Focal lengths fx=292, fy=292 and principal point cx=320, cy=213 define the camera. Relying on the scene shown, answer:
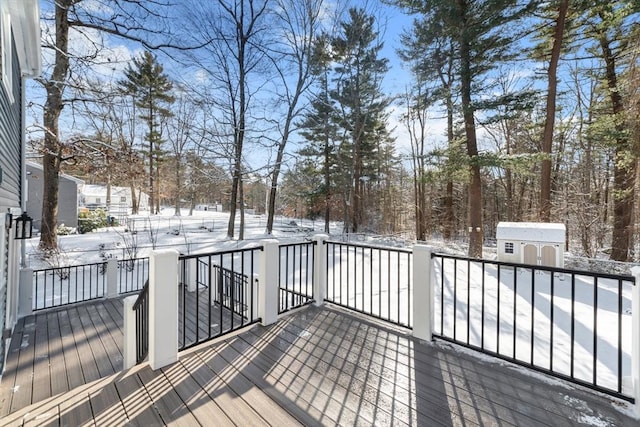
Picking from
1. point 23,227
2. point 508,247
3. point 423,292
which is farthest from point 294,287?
point 508,247

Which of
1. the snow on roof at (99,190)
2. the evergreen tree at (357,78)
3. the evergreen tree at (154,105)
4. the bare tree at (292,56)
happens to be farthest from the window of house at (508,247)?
the snow on roof at (99,190)

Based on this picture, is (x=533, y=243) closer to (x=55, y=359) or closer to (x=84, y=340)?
(x=84, y=340)

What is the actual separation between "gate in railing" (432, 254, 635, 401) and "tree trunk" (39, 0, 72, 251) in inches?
378

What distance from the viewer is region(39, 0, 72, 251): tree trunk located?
7285 mm

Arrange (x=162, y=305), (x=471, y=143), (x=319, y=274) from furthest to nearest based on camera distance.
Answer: (x=471, y=143), (x=319, y=274), (x=162, y=305)

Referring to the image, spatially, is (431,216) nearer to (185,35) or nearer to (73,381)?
(185,35)

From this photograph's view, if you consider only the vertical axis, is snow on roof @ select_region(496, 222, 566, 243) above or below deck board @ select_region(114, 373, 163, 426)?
above

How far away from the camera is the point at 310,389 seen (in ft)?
6.79

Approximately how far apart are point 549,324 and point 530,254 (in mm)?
4194

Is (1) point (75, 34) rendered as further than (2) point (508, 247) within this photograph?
No

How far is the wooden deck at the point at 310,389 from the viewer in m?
1.80

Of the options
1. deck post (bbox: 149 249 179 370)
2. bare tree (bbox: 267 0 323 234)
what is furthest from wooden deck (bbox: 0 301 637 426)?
bare tree (bbox: 267 0 323 234)

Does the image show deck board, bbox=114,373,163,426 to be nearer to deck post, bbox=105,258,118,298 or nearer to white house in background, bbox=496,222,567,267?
deck post, bbox=105,258,118,298

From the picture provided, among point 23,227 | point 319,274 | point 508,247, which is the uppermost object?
point 23,227
